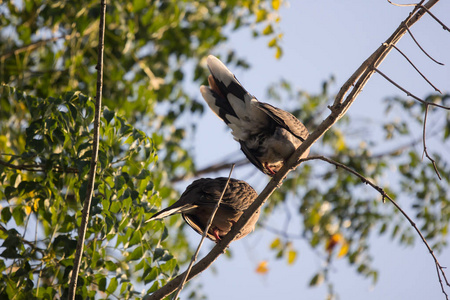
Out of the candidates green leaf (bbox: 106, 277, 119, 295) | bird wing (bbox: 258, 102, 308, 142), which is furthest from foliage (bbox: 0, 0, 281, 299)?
bird wing (bbox: 258, 102, 308, 142)

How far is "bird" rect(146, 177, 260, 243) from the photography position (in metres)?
3.41

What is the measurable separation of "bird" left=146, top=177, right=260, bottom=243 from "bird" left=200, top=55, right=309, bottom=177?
281mm

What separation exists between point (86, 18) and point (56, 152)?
1553 mm

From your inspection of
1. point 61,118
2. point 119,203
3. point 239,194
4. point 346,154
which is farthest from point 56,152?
point 346,154

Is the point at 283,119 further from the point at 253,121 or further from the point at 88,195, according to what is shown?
the point at 88,195

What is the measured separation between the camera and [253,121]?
359 centimetres

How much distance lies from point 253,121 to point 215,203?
630mm

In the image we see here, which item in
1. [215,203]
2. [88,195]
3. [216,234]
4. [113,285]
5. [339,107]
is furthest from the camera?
[216,234]

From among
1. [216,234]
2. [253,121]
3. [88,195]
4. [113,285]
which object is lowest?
[113,285]

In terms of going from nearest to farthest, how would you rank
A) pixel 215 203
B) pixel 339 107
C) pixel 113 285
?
pixel 339 107
pixel 113 285
pixel 215 203

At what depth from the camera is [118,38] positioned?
4.66 metres

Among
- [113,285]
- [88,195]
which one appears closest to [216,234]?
[113,285]

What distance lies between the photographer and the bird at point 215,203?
3413 millimetres

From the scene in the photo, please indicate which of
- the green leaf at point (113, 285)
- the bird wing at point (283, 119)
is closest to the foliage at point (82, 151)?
the green leaf at point (113, 285)
